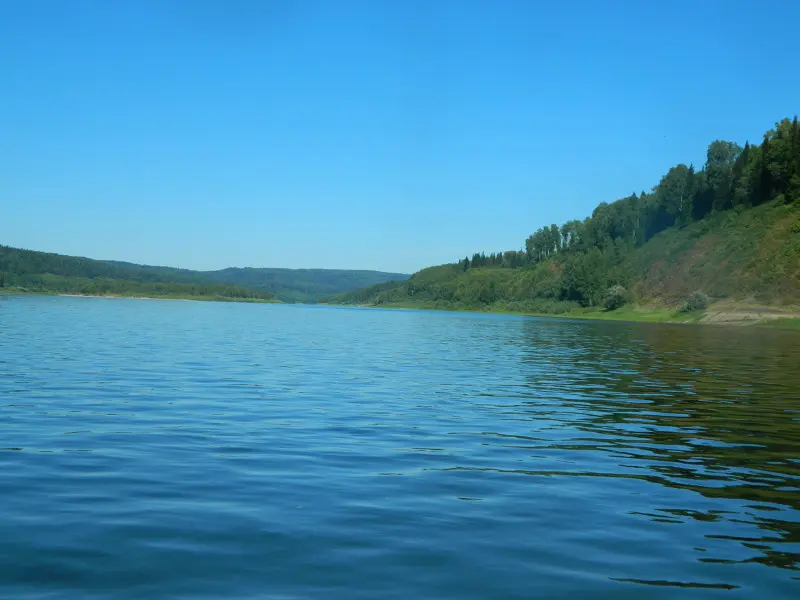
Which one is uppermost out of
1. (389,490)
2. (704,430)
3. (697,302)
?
(697,302)

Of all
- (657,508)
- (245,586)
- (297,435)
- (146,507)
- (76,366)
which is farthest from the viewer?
(76,366)

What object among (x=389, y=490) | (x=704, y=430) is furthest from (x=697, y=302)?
(x=389, y=490)

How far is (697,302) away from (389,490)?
186709 mm

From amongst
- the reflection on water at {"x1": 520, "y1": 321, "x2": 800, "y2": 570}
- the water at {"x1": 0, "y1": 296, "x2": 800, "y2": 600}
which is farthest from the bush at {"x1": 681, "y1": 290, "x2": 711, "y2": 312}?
the water at {"x1": 0, "y1": 296, "x2": 800, "y2": 600}

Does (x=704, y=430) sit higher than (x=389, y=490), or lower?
higher

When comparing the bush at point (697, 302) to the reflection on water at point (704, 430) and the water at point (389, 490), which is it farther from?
the water at point (389, 490)

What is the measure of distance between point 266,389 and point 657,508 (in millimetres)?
23216

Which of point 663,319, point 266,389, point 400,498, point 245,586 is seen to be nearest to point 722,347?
point 266,389

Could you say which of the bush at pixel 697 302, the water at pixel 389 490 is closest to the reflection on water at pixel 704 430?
the water at pixel 389 490

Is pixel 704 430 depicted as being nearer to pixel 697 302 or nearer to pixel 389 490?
pixel 389 490

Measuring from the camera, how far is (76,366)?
43062 millimetres

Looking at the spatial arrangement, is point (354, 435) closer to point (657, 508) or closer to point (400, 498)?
point (400, 498)

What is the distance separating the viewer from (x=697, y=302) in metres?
188

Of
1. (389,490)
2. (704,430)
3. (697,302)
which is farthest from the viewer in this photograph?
(697,302)
